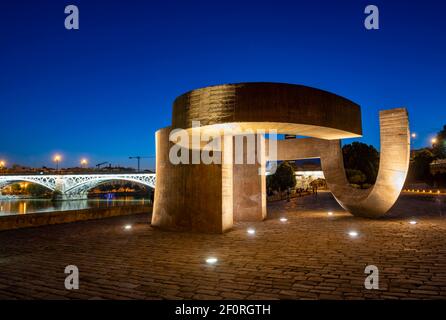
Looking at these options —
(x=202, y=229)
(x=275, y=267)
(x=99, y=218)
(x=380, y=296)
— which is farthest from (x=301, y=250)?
(x=99, y=218)

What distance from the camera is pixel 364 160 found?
4234 centimetres

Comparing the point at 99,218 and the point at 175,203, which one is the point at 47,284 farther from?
the point at 99,218

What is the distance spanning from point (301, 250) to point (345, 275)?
218cm

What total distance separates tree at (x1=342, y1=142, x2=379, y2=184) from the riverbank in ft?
110

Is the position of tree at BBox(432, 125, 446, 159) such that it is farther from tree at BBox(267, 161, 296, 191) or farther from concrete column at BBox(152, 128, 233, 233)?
concrete column at BBox(152, 128, 233, 233)

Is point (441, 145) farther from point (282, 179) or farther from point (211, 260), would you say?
point (211, 260)

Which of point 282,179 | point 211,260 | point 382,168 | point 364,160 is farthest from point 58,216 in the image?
point 364,160

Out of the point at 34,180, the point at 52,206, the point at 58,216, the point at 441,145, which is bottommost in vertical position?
the point at 52,206

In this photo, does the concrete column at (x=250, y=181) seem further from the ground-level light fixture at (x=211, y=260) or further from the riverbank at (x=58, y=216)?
the ground-level light fixture at (x=211, y=260)

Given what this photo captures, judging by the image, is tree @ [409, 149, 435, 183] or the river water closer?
the river water

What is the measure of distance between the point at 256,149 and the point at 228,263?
28.3ft

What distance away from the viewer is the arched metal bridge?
67.1 meters

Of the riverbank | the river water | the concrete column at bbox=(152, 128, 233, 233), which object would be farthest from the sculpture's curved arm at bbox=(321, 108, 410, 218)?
the river water
